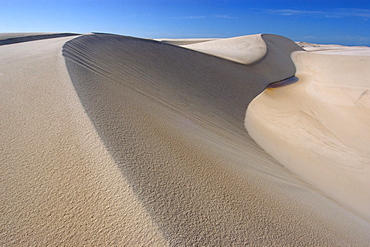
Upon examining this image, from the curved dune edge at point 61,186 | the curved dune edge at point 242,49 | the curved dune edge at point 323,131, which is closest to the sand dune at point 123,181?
the curved dune edge at point 61,186

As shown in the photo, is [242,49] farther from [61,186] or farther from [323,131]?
[61,186]

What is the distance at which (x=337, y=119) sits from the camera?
24.0 ft

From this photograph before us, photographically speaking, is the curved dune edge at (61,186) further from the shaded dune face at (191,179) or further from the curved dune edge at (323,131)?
the curved dune edge at (323,131)

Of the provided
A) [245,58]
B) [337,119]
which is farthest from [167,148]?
[245,58]

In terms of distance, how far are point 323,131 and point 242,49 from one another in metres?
10.6

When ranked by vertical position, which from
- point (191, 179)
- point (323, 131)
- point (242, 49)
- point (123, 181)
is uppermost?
point (123, 181)

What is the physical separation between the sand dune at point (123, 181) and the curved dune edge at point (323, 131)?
132 centimetres

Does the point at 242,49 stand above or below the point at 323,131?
above

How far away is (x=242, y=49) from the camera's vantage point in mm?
15836

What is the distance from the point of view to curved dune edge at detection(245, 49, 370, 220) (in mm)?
4297

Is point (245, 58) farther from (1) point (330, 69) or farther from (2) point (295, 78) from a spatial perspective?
(1) point (330, 69)

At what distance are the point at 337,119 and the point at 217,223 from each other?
272 inches

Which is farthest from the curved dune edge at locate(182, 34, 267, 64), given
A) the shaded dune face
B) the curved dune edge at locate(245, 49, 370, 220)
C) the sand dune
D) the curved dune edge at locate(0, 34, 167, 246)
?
the curved dune edge at locate(0, 34, 167, 246)

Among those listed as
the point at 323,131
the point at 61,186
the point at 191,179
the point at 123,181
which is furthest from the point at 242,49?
the point at 61,186
